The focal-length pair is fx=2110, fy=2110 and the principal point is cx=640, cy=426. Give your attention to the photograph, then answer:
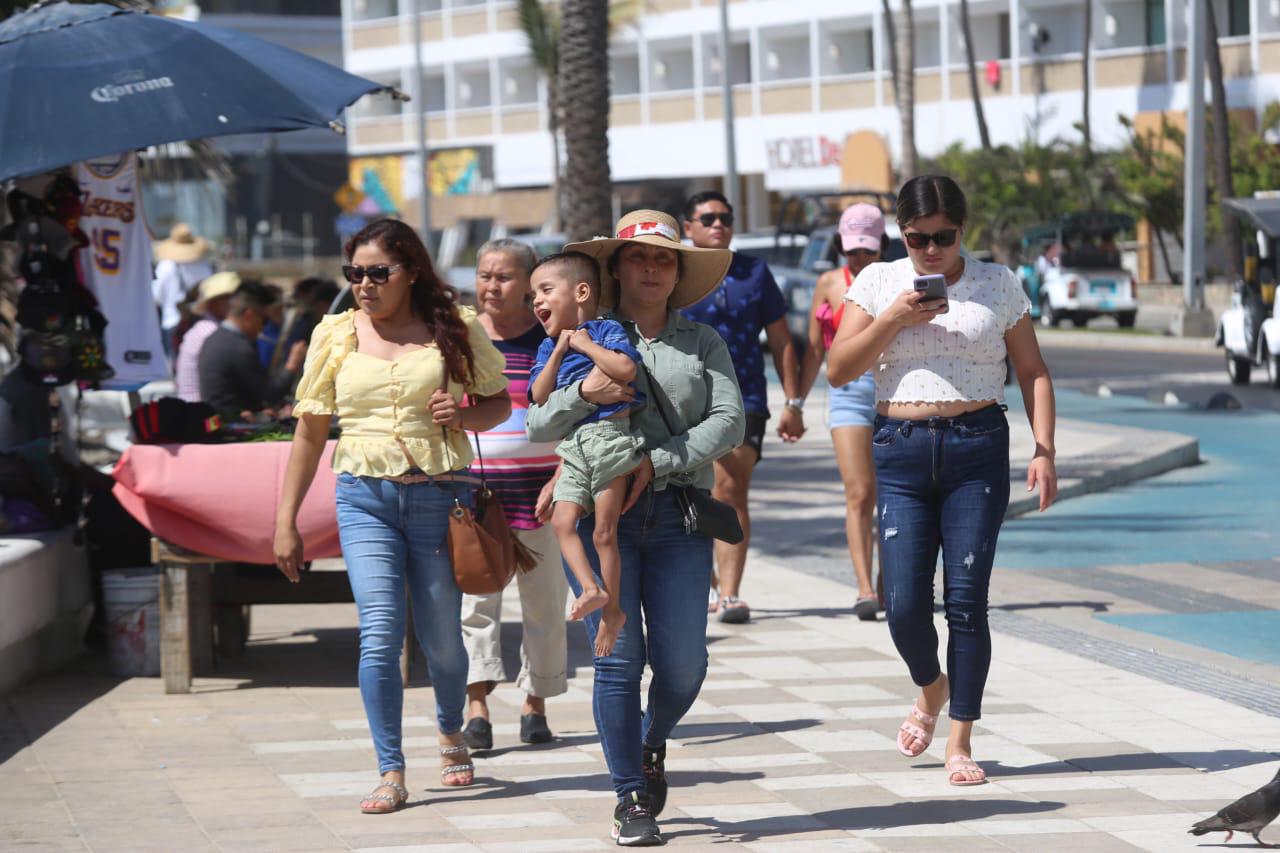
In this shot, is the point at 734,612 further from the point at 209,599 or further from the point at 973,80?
the point at 973,80


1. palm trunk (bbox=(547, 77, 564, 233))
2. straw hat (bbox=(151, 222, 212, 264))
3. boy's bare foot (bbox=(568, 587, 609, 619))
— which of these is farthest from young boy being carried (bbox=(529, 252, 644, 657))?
palm trunk (bbox=(547, 77, 564, 233))

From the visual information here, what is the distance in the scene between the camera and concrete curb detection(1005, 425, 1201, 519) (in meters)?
14.0

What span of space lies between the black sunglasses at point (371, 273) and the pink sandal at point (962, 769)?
2.34 meters

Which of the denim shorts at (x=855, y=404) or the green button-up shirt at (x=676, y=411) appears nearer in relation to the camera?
the green button-up shirt at (x=676, y=411)

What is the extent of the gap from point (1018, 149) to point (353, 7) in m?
31.3

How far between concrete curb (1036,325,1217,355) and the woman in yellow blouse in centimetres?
2621

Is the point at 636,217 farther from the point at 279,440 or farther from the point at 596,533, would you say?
the point at 279,440

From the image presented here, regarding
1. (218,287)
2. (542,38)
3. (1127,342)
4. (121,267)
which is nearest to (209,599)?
(121,267)

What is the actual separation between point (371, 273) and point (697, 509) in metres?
1.40

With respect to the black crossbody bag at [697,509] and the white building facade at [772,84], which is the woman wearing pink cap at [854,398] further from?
the white building facade at [772,84]

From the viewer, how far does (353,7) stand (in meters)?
71.6

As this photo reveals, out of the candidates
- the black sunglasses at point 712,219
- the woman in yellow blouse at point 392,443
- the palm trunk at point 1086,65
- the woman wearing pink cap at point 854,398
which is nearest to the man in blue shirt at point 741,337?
the black sunglasses at point 712,219

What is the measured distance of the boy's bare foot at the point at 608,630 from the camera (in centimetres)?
582

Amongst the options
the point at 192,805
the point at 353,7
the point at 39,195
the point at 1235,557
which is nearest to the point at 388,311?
the point at 192,805
